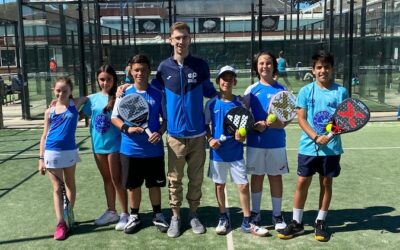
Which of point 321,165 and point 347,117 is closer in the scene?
point 347,117

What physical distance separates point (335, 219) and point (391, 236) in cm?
62

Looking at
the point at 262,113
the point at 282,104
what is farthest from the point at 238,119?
the point at 282,104

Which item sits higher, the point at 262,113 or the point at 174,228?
the point at 262,113

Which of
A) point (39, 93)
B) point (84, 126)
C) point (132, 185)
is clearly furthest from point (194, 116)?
point (39, 93)

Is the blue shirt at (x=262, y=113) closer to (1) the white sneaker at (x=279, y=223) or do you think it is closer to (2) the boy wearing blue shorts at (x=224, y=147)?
(2) the boy wearing blue shorts at (x=224, y=147)

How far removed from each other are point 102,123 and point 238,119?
4.47 feet

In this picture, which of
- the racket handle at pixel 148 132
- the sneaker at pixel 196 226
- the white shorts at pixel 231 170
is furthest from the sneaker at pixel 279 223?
the racket handle at pixel 148 132

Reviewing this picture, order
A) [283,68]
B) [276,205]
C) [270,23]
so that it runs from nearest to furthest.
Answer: [276,205] → [283,68] → [270,23]

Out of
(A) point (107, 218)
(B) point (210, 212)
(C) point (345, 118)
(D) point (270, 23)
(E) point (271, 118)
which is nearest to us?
(C) point (345, 118)

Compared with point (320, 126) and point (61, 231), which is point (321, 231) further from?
point (61, 231)

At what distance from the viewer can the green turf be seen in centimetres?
434

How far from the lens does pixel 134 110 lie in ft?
14.1

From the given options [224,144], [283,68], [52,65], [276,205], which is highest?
[52,65]

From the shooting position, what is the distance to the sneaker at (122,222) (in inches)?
184
